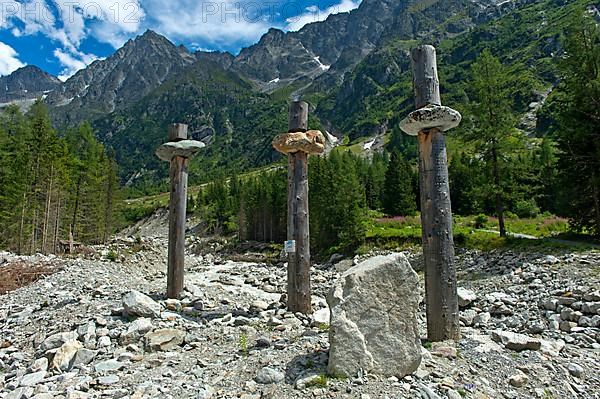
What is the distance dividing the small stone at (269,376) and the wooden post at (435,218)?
2.90 m

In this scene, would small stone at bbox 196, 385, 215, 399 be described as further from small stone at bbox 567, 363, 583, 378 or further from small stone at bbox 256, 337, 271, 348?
small stone at bbox 567, 363, 583, 378

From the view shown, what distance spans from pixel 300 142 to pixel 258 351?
16.7ft

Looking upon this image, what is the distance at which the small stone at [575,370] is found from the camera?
225 inches

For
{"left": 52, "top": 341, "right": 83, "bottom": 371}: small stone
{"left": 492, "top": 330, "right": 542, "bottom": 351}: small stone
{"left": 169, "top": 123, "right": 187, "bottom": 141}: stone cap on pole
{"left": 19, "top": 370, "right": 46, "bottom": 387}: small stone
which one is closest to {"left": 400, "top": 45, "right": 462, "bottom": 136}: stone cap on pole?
{"left": 492, "top": 330, "right": 542, "bottom": 351}: small stone

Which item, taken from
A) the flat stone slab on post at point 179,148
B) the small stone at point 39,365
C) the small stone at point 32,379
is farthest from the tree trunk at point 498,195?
the small stone at point 32,379

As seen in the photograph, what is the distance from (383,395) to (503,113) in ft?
78.6

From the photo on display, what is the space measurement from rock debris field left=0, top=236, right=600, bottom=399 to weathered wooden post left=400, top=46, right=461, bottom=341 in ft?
1.82

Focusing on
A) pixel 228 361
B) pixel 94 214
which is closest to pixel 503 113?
pixel 228 361

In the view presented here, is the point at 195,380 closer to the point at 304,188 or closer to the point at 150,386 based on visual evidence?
the point at 150,386

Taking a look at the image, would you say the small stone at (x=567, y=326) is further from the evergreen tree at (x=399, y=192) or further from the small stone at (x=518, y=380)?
the evergreen tree at (x=399, y=192)

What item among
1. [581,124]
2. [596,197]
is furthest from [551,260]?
[581,124]

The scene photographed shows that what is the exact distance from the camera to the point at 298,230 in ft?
32.2

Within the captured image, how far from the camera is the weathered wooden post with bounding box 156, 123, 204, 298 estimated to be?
1107 centimetres

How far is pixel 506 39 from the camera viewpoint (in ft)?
643
